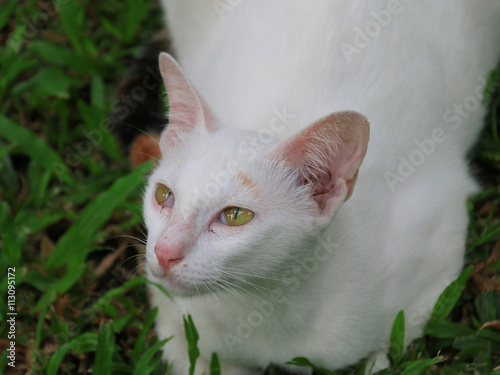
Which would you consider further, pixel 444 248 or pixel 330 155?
pixel 444 248

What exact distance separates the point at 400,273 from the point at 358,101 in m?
0.76

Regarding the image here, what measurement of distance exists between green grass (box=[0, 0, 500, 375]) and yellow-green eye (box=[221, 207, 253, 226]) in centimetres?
66

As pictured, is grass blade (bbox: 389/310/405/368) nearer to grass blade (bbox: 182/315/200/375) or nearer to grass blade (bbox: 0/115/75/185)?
grass blade (bbox: 182/315/200/375)

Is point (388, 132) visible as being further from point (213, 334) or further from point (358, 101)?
point (213, 334)

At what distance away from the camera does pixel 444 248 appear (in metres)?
2.67

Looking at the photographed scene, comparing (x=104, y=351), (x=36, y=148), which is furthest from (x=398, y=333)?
(x=36, y=148)

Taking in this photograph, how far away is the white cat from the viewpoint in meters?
1.98

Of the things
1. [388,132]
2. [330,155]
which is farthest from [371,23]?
[330,155]
